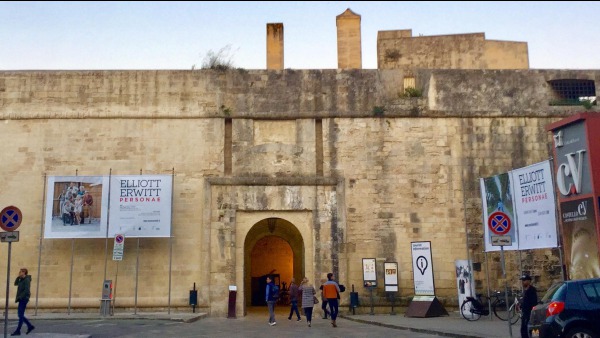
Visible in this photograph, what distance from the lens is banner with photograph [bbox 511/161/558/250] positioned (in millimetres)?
13438

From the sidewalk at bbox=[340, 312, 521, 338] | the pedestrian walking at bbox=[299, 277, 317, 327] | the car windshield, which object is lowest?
the sidewalk at bbox=[340, 312, 521, 338]

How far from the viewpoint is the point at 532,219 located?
46.3ft

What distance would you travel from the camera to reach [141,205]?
59.7 feet

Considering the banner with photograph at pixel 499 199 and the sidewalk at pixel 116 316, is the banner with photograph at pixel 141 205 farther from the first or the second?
the banner with photograph at pixel 499 199

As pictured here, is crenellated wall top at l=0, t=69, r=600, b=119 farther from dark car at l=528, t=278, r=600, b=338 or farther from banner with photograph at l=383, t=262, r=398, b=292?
dark car at l=528, t=278, r=600, b=338

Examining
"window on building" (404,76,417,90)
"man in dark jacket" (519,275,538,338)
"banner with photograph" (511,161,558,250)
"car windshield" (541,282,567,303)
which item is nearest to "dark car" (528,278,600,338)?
"car windshield" (541,282,567,303)

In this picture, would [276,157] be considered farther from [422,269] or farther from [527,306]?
[527,306]

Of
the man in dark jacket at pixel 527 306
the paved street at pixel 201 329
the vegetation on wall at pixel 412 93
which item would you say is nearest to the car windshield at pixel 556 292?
the man in dark jacket at pixel 527 306

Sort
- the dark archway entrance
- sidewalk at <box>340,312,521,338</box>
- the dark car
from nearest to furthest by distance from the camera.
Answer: the dark car, sidewalk at <box>340,312,521,338</box>, the dark archway entrance

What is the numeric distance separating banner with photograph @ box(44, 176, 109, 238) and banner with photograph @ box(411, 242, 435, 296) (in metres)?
9.58

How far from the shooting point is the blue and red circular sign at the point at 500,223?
38.7 ft

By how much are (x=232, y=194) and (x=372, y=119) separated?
211 inches

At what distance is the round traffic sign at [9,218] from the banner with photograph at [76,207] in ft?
22.4

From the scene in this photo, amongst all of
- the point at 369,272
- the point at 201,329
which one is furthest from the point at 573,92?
the point at 201,329
